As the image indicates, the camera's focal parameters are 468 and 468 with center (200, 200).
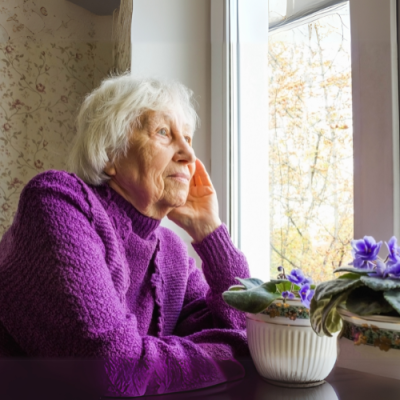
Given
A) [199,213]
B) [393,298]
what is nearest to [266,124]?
[199,213]

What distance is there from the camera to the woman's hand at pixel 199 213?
1.12 meters

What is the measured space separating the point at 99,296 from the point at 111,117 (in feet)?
1.34

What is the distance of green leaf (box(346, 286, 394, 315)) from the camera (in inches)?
17.8

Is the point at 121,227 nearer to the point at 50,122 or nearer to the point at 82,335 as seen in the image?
the point at 82,335

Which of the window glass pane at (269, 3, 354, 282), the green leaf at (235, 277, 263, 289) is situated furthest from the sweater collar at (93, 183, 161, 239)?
the window glass pane at (269, 3, 354, 282)

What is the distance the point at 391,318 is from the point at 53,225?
55 cm

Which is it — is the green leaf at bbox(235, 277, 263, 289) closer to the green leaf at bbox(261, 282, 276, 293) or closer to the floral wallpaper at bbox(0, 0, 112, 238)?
the green leaf at bbox(261, 282, 276, 293)

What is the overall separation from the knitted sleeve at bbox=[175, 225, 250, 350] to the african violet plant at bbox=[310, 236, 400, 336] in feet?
1.70

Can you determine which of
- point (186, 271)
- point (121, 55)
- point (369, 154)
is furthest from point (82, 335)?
point (121, 55)

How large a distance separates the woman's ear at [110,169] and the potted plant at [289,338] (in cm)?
45

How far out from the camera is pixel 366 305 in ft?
1.51

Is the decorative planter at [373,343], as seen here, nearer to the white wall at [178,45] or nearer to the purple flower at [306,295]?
the purple flower at [306,295]

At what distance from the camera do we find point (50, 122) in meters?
2.19

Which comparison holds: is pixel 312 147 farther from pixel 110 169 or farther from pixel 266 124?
pixel 110 169
